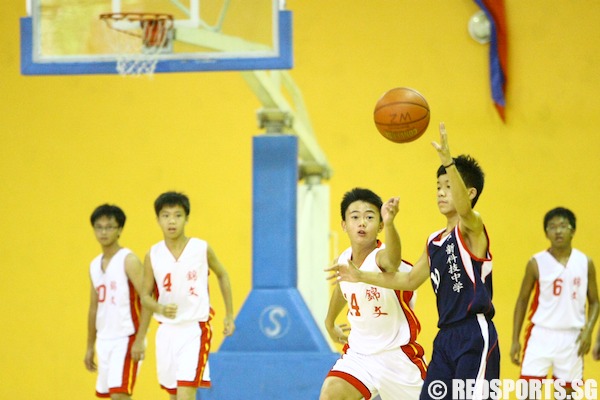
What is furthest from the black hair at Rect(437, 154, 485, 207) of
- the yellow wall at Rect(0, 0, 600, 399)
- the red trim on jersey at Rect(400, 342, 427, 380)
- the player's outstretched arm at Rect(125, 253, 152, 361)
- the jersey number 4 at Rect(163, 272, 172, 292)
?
the yellow wall at Rect(0, 0, 600, 399)

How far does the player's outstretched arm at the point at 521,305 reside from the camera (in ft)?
27.2

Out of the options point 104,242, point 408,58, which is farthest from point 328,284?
point 104,242

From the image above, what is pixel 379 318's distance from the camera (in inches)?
222

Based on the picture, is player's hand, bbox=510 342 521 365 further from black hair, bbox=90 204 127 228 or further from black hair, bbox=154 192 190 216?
black hair, bbox=90 204 127 228

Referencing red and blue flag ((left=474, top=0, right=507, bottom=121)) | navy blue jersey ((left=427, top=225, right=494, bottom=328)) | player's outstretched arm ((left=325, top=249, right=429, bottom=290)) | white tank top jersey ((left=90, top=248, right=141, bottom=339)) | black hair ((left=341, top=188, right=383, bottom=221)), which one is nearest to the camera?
navy blue jersey ((left=427, top=225, right=494, bottom=328))

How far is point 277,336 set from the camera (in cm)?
739

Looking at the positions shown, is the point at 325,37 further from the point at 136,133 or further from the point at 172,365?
the point at 172,365

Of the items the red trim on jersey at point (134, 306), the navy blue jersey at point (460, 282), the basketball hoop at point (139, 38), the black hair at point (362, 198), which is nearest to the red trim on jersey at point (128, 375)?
the red trim on jersey at point (134, 306)

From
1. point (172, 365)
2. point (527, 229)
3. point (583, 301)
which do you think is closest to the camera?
point (172, 365)

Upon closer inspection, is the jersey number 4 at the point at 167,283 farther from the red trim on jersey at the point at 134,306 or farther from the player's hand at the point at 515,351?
the player's hand at the point at 515,351

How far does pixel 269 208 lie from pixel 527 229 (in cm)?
345

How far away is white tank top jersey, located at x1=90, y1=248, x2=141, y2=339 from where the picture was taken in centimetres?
740

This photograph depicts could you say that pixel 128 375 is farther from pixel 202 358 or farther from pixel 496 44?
pixel 496 44

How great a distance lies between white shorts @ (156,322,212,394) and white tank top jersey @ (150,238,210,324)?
64 millimetres
